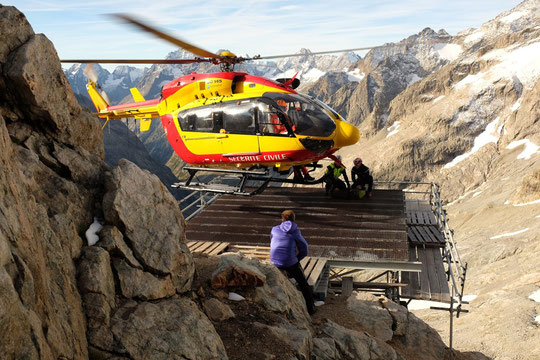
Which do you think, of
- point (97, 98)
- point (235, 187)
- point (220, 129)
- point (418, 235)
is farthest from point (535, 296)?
point (97, 98)

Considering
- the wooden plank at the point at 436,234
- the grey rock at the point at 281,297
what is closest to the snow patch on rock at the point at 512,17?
the wooden plank at the point at 436,234

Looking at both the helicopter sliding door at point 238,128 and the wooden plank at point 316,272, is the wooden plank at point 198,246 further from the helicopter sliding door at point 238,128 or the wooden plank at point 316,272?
the helicopter sliding door at point 238,128

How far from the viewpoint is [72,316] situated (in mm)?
5211

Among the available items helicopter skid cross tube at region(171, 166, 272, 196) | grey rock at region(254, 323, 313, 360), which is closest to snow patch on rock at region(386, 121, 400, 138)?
helicopter skid cross tube at region(171, 166, 272, 196)

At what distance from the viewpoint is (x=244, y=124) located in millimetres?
15266

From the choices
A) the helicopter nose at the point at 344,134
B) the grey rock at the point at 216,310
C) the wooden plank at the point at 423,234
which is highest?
the helicopter nose at the point at 344,134

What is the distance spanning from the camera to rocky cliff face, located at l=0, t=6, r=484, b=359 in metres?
4.64

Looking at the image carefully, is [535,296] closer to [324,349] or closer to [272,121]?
[272,121]

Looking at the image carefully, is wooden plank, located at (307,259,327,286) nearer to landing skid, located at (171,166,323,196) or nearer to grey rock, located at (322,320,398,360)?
grey rock, located at (322,320,398,360)

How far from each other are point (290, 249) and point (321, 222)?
5561 mm

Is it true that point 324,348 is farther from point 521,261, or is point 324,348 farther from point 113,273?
point 521,261

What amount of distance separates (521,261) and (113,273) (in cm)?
3916

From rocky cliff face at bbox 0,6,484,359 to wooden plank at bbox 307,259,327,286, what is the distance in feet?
3.73

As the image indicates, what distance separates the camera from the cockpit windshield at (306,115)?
1460cm
